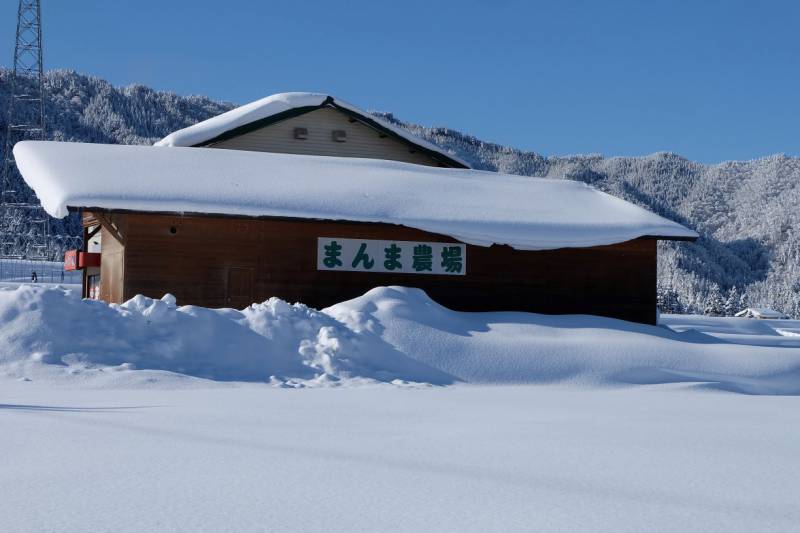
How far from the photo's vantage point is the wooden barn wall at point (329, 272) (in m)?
16.2

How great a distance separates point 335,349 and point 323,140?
46.3 feet

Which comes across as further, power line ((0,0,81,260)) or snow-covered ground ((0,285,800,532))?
power line ((0,0,81,260))

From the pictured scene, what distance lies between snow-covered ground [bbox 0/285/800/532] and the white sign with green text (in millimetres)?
2017

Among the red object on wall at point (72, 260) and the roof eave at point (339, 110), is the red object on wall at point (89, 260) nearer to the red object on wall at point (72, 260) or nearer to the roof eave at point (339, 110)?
the red object on wall at point (72, 260)

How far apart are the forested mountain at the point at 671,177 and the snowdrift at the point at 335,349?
118 m

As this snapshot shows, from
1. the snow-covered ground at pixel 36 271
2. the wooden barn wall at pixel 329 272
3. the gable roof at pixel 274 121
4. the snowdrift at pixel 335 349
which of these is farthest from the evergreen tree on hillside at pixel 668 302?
the snowdrift at pixel 335 349

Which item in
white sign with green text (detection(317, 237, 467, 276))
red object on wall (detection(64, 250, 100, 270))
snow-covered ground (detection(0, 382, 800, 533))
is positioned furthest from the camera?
red object on wall (detection(64, 250, 100, 270))

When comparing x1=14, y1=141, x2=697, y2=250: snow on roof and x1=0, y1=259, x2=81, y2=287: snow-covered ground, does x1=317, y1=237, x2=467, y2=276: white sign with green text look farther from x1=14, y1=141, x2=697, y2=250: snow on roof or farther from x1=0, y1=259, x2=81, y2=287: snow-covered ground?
x1=0, y1=259, x2=81, y2=287: snow-covered ground

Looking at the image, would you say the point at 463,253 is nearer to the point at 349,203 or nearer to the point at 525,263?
the point at 525,263

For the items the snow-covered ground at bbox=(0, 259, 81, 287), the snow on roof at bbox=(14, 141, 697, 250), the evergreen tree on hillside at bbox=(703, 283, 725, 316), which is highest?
the snow on roof at bbox=(14, 141, 697, 250)

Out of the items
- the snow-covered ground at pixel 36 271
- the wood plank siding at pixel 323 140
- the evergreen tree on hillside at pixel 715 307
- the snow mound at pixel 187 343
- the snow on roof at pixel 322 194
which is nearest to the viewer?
the snow mound at pixel 187 343

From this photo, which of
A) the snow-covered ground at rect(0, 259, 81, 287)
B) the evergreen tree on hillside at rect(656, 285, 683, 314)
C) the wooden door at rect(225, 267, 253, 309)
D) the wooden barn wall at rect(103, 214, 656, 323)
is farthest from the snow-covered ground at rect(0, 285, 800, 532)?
the evergreen tree on hillside at rect(656, 285, 683, 314)

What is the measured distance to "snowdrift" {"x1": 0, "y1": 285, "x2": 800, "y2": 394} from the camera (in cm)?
1202

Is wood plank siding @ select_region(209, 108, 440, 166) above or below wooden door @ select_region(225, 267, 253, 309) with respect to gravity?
above
